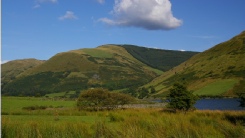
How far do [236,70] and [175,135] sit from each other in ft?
600

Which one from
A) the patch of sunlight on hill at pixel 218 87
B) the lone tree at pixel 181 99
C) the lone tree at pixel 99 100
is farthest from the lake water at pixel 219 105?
the patch of sunlight on hill at pixel 218 87

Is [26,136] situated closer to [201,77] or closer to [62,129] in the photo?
[62,129]

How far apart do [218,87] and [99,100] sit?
120173mm

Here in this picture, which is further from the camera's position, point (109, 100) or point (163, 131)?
point (109, 100)

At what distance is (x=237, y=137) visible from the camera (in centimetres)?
961

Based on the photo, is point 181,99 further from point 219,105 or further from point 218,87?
point 218,87

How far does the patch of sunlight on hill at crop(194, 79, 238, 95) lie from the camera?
165 m

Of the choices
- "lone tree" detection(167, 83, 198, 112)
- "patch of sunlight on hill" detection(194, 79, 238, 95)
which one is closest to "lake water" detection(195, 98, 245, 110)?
"lone tree" detection(167, 83, 198, 112)

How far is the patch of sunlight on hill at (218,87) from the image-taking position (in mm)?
165375

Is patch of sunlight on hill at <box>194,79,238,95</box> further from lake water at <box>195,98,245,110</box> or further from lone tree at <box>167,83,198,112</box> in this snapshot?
lone tree at <box>167,83,198,112</box>

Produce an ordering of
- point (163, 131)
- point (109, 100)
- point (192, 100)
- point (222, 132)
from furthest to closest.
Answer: point (109, 100), point (192, 100), point (222, 132), point (163, 131)

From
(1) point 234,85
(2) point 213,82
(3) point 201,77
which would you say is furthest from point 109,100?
(3) point 201,77

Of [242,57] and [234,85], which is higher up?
[242,57]

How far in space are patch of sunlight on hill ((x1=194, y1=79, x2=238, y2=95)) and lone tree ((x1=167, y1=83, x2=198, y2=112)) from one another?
11832 cm
